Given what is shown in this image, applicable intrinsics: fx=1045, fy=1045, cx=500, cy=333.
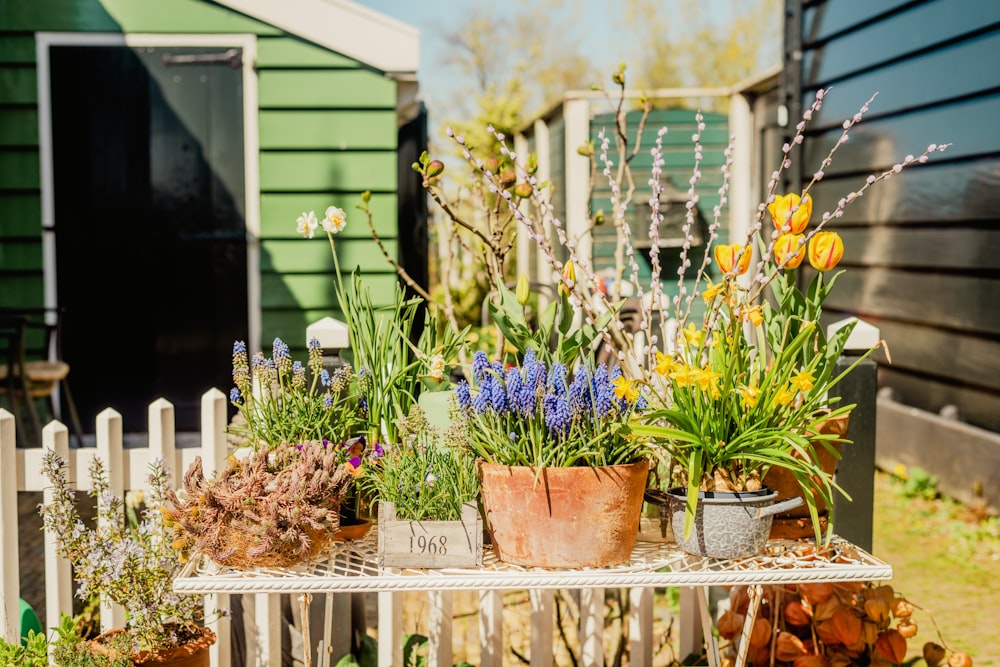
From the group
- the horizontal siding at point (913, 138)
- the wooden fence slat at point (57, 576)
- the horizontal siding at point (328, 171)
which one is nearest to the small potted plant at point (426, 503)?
the wooden fence slat at point (57, 576)

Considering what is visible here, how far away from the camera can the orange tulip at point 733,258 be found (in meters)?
1.91

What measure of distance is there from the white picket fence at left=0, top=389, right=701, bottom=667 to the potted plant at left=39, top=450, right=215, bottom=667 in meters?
0.19

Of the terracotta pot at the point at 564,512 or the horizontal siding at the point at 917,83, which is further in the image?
the horizontal siding at the point at 917,83

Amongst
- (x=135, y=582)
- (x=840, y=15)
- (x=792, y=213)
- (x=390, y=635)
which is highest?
(x=840, y=15)

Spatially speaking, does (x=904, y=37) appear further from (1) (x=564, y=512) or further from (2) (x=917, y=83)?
(1) (x=564, y=512)

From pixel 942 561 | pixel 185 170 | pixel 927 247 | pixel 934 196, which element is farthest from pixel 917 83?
pixel 185 170

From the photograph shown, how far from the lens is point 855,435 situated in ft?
7.98

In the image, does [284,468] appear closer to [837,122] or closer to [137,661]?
[137,661]

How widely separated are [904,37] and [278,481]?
5.23m

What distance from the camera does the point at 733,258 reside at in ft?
6.32

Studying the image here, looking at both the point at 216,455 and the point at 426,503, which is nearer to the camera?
the point at 426,503

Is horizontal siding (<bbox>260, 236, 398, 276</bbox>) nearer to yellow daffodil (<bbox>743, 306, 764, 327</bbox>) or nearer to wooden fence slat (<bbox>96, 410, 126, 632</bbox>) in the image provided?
wooden fence slat (<bbox>96, 410, 126, 632</bbox>)

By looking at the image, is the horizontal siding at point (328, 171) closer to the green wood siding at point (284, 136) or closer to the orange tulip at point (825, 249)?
the green wood siding at point (284, 136)

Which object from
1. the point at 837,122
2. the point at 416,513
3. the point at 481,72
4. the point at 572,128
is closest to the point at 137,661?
the point at 416,513
